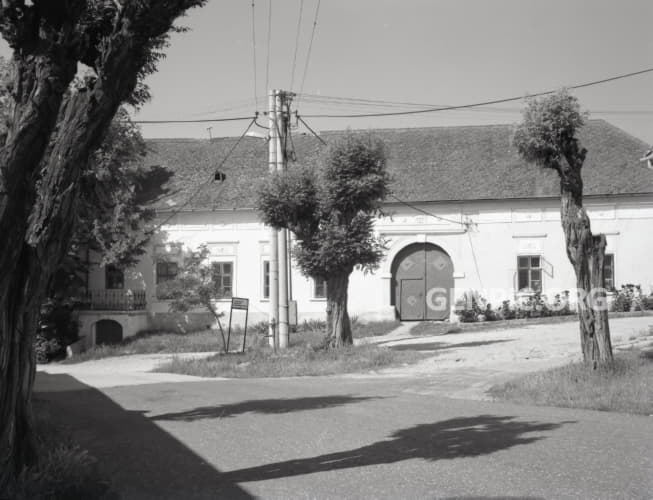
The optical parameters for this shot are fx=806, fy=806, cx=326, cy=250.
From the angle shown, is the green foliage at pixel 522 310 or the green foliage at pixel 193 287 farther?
the green foliage at pixel 522 310

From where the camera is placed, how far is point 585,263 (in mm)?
12578

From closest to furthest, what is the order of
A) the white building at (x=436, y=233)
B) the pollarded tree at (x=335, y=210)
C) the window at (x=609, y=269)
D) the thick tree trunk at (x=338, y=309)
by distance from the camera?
the pollarded tree at (x=335, y=210), the thick tree trunk at (x=338, y=309), the window at (x=609, y=269), the white building at (x=436, y=233)

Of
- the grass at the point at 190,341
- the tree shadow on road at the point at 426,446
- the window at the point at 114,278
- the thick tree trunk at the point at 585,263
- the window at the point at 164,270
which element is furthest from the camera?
the window at the point at 114,278

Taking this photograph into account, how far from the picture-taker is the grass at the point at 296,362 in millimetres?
17594

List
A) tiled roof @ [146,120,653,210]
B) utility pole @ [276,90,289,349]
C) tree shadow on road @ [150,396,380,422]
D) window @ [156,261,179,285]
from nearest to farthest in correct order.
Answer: tree shadow on road @ [150,396,380,422] → utility pole @ [276,90,289,349] → tiled roof @ [146,120,653,210] → window @ [156,261,179,285]

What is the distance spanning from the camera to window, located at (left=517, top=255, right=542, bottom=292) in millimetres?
28984

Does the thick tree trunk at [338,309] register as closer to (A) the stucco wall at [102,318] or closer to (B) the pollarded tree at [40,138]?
(A) the stucco wall at [102,318]

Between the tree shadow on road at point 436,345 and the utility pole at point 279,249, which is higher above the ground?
the utility pole at point 279,249

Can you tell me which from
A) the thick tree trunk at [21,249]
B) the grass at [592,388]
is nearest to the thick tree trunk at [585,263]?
the grass at [592,388]

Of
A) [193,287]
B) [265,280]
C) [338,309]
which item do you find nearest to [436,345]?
[338,309]

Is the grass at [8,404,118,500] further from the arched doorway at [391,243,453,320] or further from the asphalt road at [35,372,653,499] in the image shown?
the arched doorway at [391,243,453,320]

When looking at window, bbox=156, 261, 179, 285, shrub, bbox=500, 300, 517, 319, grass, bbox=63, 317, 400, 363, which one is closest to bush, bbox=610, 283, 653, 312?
Result: shrub, bbox=500, 300, 517, 319

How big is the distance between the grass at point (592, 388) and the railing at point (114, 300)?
2079 centimetres

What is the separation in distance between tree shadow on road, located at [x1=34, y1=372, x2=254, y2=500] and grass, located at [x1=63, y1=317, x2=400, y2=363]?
45.6 feet
